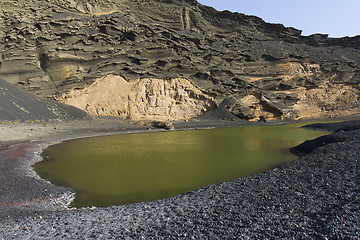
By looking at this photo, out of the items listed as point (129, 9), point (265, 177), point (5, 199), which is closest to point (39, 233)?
point (5, 199)

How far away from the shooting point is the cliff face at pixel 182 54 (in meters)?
27.9

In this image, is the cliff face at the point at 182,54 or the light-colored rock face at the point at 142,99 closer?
the cliff face at the point at 182,54

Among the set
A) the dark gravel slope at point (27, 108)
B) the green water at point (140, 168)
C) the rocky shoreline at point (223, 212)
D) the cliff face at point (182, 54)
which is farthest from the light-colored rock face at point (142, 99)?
the rocky shoreline at point (223, 212)

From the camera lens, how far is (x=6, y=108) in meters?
19.4

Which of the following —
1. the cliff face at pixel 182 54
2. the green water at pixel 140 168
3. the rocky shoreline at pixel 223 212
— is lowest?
the green water at pixel 140 168

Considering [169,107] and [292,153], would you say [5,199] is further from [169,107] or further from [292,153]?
[169,107]

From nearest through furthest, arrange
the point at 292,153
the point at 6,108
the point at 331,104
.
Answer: the point at 292,153 < the point at 6,108 < the point at 331,104

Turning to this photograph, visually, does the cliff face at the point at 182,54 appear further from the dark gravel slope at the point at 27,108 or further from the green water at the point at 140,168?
the green water at the point at 140,168

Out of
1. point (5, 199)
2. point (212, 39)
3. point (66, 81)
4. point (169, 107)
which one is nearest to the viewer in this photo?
point (5, 199)

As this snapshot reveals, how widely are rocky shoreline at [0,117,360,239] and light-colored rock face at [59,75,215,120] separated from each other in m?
21.9

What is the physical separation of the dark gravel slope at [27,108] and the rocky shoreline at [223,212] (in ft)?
50.0

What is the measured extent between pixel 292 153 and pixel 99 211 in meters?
11.0

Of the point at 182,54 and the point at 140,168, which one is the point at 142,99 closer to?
the point at 182,54

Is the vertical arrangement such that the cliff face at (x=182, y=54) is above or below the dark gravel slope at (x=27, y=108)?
above
